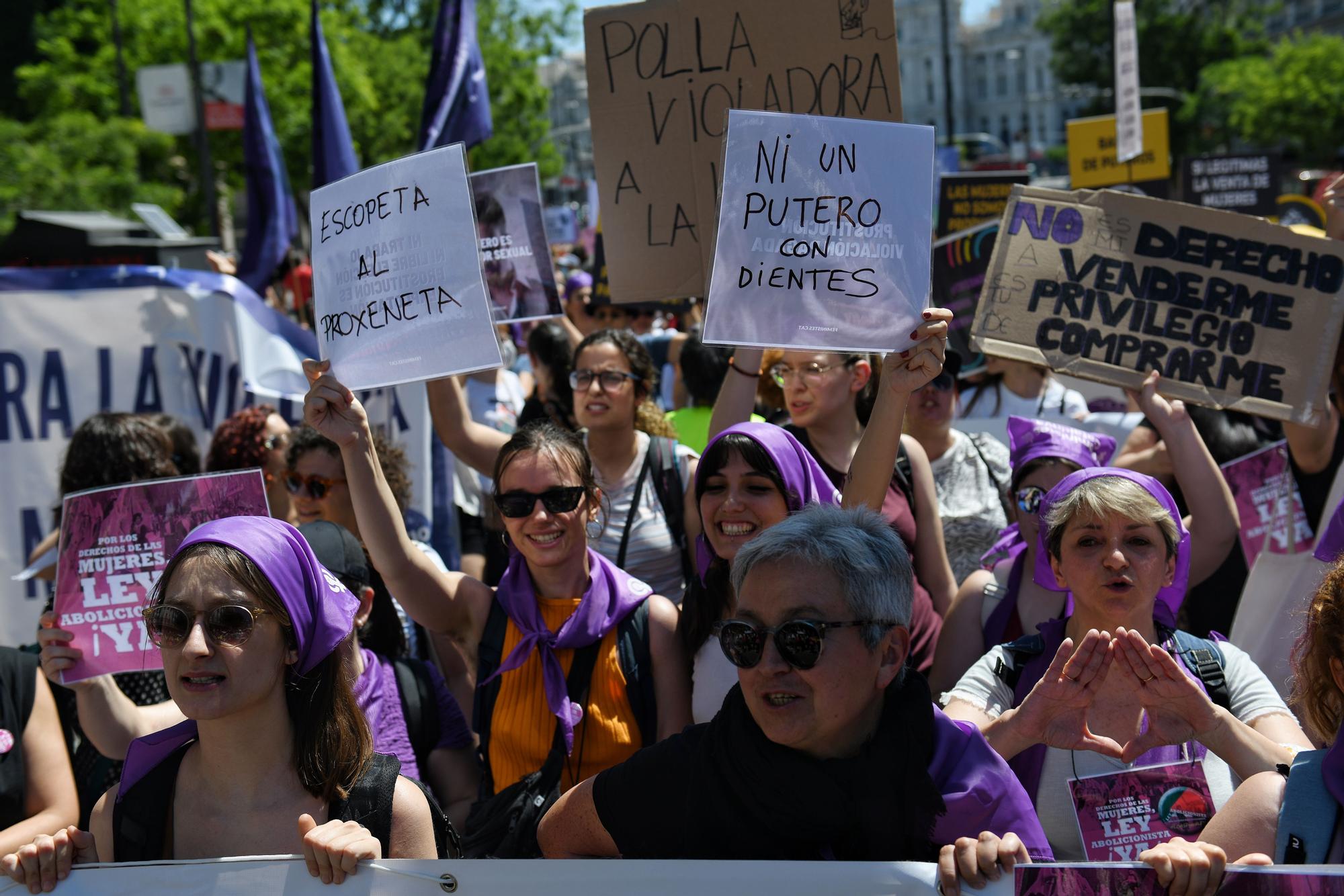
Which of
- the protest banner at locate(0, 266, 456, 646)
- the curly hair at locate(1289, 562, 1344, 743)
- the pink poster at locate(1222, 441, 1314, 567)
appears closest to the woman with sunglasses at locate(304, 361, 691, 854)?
the curly hair at locate(1289, 562, 1344, 743)

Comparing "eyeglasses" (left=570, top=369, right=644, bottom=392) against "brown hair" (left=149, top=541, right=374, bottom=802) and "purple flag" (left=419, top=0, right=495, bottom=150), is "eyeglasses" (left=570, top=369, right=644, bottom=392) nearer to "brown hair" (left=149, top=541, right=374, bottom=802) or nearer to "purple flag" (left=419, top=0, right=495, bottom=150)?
"brown hair" (left=149, top=541, right=374, bottom=802)

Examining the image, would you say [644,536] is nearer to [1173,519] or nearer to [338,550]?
[338,550]

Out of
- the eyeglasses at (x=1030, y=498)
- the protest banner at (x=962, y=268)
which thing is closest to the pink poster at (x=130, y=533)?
the eyeglasses at (x=1030, y=498)

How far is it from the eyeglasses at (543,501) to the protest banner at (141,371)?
5.76ft

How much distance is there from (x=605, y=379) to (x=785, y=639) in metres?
2.55

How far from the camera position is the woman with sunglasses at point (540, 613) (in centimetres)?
307

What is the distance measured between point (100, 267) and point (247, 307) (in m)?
0.61

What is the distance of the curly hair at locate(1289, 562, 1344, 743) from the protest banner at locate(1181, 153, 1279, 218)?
12.4m

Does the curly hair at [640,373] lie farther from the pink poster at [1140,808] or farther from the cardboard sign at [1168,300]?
the pink poster at [1140,808]

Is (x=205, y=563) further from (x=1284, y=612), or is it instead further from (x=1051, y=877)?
(x=1284, y=612)

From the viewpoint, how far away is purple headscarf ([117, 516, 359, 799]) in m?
2.49

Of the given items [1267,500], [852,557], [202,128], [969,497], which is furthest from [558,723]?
[202,128]

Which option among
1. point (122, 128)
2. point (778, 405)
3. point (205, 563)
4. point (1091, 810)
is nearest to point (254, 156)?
point (778, 405)

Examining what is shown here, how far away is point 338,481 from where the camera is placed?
162 inches
